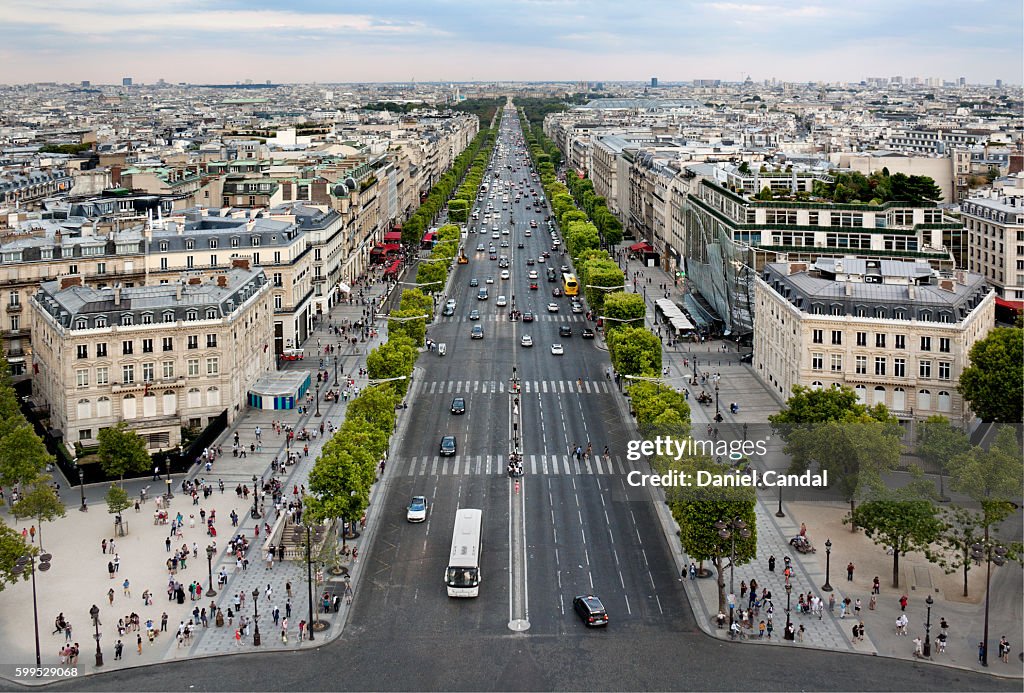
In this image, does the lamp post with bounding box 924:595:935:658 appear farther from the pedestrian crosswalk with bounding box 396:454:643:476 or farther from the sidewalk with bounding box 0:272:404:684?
the sidewalk with bounding box 0:272:404:684

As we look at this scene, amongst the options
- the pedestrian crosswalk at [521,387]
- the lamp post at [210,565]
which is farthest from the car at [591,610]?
the pedestrian crosswalk at [521,387]

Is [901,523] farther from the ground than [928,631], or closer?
farther from the ground

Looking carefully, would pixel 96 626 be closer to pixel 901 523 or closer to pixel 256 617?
pixel 256 617

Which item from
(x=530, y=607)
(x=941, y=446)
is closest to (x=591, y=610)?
(x=530, y=607)

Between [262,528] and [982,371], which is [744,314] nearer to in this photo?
[982,371]

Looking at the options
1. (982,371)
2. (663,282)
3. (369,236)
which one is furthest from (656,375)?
(369,236)

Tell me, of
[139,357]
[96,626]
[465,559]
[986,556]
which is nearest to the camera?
[96,626]

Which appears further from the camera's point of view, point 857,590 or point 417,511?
point 417,511
